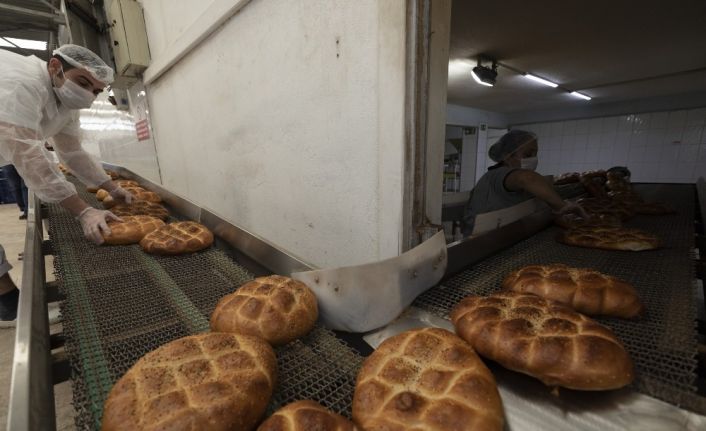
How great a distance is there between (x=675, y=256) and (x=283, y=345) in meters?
1.97

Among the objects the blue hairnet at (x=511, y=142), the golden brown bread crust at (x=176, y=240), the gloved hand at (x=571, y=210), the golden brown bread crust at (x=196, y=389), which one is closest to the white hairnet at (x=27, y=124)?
the golden brown bread crust at (x=176, y=240)

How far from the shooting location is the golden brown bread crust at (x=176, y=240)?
1.68 m

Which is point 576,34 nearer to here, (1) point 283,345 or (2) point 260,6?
(2) point 260,6

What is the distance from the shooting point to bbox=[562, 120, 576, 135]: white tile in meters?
9.33

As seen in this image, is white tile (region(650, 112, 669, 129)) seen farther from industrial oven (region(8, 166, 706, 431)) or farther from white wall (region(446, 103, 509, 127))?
industrial oven (region(8, 166, 706, 431))

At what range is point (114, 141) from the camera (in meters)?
7.97

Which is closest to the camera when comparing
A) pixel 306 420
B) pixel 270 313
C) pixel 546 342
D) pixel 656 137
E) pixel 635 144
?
pixel 306 420

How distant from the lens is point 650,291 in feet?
3.95

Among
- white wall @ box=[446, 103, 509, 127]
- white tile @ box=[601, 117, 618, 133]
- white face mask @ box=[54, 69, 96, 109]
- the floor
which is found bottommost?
the floor

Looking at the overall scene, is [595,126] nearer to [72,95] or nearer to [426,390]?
[426,390]

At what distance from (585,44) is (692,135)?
6.50 m

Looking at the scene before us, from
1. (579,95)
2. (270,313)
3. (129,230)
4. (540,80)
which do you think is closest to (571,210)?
(270,313)

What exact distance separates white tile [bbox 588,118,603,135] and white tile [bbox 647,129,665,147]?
43.3 inches

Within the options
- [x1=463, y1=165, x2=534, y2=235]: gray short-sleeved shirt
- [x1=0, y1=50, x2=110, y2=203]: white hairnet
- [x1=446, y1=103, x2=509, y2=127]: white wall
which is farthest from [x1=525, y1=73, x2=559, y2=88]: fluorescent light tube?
[x1=0, y1=50, x2=110, y2=203]: white hairnet
